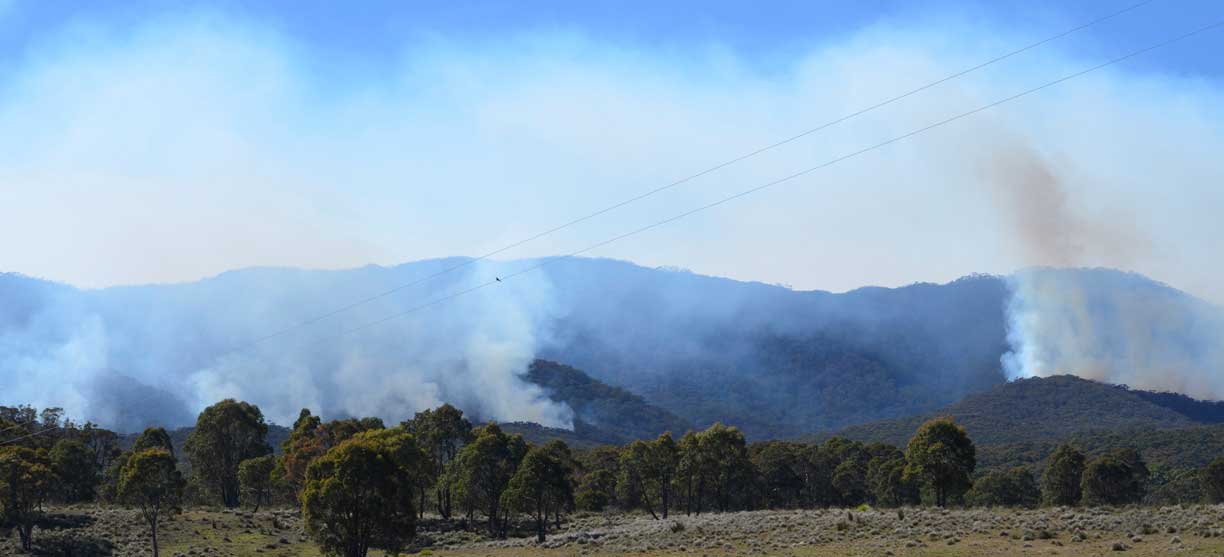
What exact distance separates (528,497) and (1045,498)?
53.4 metres

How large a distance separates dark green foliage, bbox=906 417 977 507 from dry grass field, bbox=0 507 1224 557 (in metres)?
13.3

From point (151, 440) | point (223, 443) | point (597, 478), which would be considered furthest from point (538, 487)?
point (151, 440)

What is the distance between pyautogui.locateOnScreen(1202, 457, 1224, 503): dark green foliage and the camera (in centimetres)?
9869

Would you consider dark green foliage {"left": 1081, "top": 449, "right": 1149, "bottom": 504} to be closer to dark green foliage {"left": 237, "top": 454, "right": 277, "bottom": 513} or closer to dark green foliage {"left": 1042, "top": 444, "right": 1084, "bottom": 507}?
dark green foliage {"left": 1042, "top": 444, "right": 1084, "bottom": 507}

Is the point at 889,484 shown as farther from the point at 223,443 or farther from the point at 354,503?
the point at 223,443

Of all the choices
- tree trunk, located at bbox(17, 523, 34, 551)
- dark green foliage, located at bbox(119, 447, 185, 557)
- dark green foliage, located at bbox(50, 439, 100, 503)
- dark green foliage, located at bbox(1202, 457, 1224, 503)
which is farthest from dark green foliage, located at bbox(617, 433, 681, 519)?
dark green foliage, located at bbox(50, 439, 100, 503)

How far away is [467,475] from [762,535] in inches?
1213

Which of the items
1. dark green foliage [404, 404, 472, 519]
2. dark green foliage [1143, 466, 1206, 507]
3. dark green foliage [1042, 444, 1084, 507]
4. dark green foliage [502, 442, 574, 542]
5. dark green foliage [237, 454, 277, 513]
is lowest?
dark green foliage [1143, 466, 1206, 507]

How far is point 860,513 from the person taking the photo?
67938 millimetres

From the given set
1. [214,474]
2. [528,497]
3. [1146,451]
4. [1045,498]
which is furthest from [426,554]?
[1146,451]

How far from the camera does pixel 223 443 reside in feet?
354

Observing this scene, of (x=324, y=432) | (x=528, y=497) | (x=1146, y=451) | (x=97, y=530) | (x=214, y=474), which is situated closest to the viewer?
(x=97, y=530)

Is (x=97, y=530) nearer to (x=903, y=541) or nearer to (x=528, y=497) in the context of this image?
(x=528, y=497)

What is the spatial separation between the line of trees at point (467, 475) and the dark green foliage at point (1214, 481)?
166mm
